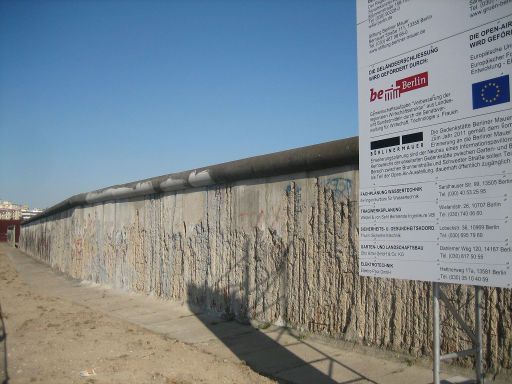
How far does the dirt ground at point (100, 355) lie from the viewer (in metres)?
5.22

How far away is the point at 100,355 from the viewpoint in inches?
242

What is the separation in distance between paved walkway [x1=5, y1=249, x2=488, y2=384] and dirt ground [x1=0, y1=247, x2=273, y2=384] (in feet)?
1.06

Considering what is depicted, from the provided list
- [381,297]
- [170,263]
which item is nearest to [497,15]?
[381,297]

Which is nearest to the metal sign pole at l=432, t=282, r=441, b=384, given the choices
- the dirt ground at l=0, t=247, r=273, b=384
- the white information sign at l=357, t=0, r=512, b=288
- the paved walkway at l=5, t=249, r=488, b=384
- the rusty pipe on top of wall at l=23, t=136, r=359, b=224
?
the white information sign at l=357, t=0, r=512, b=288

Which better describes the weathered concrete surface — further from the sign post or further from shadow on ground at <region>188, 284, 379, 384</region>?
the sign post

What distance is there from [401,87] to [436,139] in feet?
1.57

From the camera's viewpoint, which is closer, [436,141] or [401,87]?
[436,141]

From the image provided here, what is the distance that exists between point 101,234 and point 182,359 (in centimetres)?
994

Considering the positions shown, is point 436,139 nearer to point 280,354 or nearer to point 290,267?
point 280,354

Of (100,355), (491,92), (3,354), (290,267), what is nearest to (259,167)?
(290,267)

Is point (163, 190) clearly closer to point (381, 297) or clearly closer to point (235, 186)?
point (235, 186)

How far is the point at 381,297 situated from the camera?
5.53 meters

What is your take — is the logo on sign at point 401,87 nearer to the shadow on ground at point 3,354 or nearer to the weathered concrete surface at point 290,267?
the weathered concrete surface at point 290,267

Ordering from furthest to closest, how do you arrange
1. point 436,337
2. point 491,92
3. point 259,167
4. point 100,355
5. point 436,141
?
1. point 259,167
2. point 100,355
3. point 436,337
4. point 436,141
5. point 491,92
